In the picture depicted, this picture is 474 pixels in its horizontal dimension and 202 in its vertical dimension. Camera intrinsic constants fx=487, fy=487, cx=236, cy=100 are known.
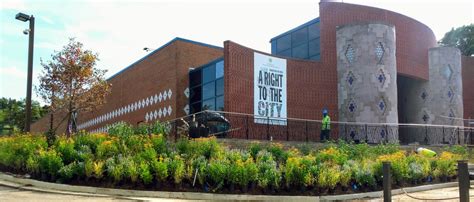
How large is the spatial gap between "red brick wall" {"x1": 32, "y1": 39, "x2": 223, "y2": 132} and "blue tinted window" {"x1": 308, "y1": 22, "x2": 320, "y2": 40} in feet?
17.1

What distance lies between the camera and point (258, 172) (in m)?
12.3

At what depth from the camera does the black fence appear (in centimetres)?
1950

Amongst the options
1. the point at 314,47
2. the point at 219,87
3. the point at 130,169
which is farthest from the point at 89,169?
the point at 314,47

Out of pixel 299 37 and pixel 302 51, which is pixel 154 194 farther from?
pixel 299 37

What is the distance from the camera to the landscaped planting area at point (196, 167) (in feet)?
39.7

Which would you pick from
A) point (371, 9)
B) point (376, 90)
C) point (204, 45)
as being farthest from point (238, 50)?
point (371, 9)

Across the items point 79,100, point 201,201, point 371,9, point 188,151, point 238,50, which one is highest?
point 371,9

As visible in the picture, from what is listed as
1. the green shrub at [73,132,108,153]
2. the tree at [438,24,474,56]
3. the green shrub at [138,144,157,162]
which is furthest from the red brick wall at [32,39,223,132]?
the tree at [438,24,474,56]

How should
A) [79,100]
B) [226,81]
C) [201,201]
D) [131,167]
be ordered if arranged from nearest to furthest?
[201,201] → [131,167] → [226,81] → [79,100]

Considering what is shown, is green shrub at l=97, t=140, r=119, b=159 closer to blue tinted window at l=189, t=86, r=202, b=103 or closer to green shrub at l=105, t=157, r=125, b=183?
green shrub at l=105, t=157, r=125, b=183

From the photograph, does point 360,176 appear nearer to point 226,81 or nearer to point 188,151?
point 188,151

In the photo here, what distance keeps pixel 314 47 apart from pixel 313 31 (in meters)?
0.93

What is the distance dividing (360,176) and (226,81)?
31.9 feet

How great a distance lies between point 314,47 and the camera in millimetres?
26906
